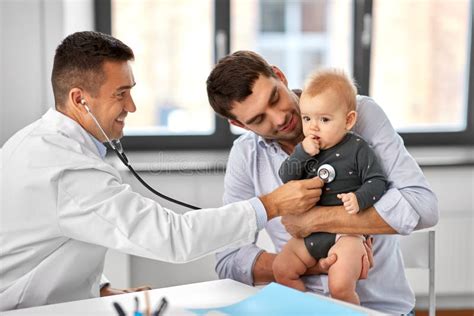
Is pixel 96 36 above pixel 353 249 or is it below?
above

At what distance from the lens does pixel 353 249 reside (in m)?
1.69

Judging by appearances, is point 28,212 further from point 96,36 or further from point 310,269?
point 310,269

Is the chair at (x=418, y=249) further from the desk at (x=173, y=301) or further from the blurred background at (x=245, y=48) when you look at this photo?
the blurred background at (x=245, y=48)

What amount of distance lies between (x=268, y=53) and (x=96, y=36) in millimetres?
1943

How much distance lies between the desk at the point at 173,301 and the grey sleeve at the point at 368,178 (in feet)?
1.08

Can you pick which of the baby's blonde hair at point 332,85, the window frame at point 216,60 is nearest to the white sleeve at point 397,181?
the baby's blonde hair at point 332,85

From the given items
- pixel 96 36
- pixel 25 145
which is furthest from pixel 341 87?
pixel 25 145

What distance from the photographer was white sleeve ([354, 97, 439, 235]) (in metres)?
1.72

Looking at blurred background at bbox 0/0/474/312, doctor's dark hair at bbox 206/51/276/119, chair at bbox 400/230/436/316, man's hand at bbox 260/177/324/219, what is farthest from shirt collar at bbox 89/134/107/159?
blurred background at bbox 0/0/474/312

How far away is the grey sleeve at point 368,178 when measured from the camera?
5.59 ft

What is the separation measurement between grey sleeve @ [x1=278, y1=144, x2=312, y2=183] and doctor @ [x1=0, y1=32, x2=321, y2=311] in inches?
2.6

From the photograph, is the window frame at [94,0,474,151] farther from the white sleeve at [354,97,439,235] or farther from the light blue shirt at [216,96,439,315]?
the white sleeve at [354,97,439,235]

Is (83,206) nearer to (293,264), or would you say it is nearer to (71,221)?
(71,221)

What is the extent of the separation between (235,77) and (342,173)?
38 cm
